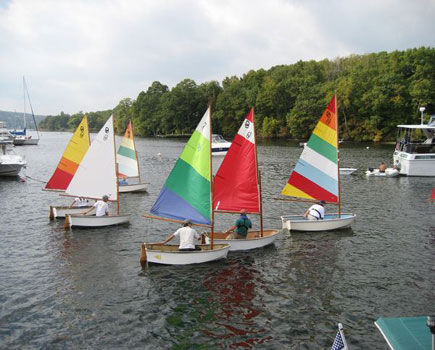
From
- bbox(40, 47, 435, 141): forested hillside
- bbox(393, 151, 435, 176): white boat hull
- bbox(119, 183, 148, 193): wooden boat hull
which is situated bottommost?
bbox(119, 183, 148, 193): wooden boat hull

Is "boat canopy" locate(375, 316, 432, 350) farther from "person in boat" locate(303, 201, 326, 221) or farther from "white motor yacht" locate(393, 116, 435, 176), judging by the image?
"white motor yacht" locate(393, 116, 435, 176)

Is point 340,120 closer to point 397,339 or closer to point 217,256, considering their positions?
point 217,256

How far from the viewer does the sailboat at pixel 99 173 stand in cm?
2416

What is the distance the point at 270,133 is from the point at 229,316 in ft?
351

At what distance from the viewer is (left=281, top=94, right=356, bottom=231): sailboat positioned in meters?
23.0

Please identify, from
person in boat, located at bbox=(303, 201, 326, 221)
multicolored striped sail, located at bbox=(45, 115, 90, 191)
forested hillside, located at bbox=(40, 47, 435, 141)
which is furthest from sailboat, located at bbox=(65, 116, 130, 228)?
forested hillside, located at bbox=(40, 47, 435, 141)

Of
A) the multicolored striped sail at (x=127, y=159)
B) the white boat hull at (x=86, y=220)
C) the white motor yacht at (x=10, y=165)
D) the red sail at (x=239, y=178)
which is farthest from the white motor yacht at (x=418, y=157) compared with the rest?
the white motor yacht at (x=10, y=165)

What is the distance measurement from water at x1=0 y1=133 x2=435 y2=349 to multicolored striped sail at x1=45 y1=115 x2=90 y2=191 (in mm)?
3369

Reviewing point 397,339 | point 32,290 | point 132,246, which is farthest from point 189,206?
point 397,339

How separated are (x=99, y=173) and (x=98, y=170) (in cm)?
20

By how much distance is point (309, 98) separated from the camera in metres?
105

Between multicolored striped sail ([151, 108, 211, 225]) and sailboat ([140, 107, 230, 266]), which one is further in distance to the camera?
multicolored striped sail ([151, 108, 211, 225])

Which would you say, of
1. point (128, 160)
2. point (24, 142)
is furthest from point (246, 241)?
point (24, 142)

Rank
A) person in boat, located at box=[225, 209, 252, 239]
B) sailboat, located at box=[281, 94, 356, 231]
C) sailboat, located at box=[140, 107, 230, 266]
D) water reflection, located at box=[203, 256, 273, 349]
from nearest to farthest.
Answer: water reflection, located at box=[203, 256, 273, 349] → sailboat, located at box=[140, 107, 230, 266] → person in boat, located at box=[225, 209, 252, 239] → sailboat, located at box=[281, 94, 356, 231]
